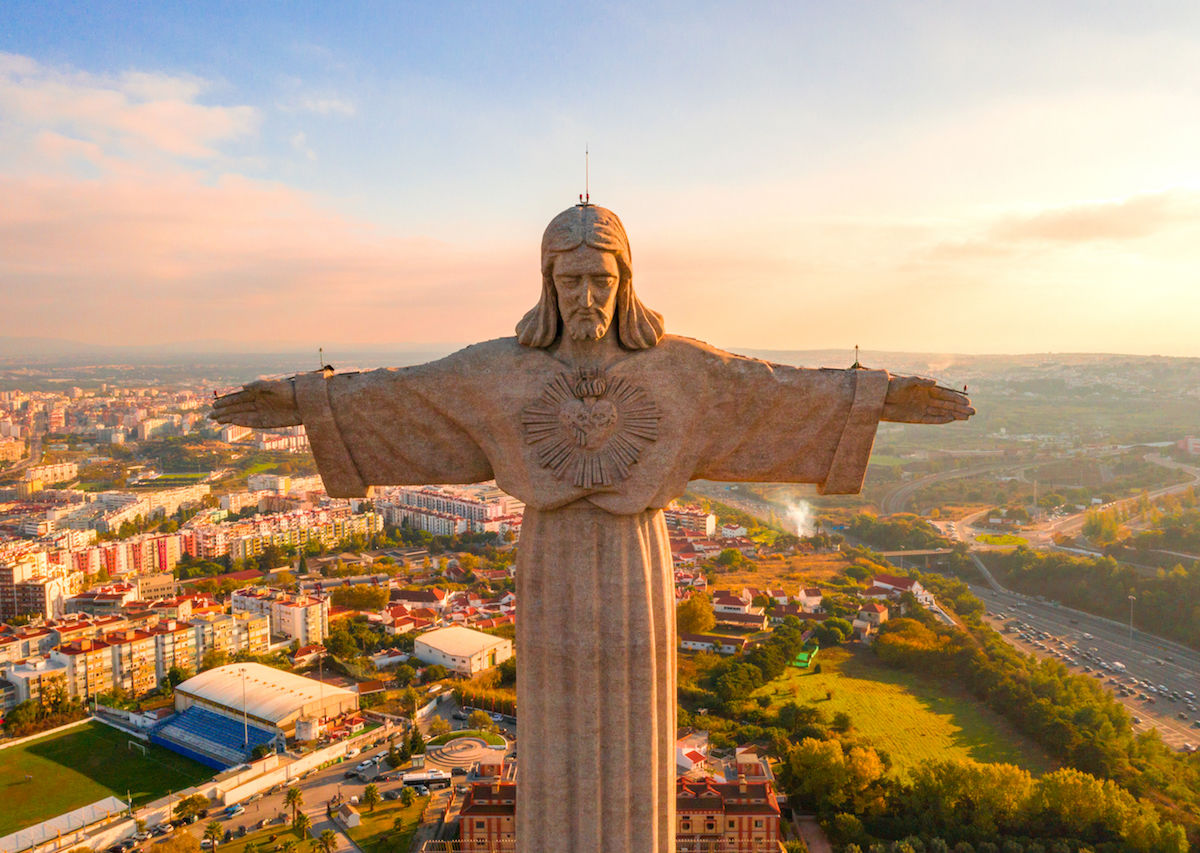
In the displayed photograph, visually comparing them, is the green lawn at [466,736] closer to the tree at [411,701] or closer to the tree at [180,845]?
the tree at [411,701]

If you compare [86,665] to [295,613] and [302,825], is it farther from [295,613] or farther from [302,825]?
[302,825]

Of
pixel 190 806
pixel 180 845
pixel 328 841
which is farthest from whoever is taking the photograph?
pixel 190 806

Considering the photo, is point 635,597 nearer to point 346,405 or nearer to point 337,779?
point 346,405

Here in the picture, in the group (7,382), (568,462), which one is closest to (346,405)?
(568,462)

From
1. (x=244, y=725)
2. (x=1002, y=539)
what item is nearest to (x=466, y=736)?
(x=244, y=725)

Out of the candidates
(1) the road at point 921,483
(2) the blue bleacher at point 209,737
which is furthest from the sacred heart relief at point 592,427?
(1) the road at point 921,483

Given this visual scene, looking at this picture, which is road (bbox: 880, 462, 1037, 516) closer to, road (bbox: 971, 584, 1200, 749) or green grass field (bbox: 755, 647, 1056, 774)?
road (bbox: 971, 584, 1200, 749)

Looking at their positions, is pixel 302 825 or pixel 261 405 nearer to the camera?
pixel 261 405
